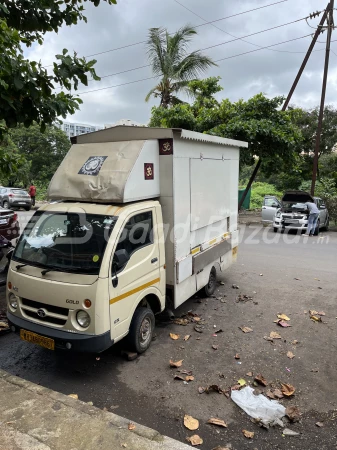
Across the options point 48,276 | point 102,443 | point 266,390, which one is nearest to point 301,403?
point 266,390

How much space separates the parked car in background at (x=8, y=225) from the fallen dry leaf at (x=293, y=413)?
7.90 meters

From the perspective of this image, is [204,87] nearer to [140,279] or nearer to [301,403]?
[140,279]

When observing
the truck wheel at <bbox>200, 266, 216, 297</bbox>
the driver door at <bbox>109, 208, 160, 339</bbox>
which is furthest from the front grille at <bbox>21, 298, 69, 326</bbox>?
the truck wheel at <bbox>200, 266, 216, 297</bbox>

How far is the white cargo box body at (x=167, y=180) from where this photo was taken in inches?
160

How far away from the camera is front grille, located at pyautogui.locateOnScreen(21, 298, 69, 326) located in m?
3.56

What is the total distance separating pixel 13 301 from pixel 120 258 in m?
1.41

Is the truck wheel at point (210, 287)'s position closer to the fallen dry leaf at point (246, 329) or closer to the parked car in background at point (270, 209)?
the fallen dry leaf at point (246, 329)

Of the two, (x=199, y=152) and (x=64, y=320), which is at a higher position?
(x=199, y=152)

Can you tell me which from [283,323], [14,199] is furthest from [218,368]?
[14,199]

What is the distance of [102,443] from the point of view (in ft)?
8.36

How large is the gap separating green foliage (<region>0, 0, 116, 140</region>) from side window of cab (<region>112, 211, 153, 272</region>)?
1.50m

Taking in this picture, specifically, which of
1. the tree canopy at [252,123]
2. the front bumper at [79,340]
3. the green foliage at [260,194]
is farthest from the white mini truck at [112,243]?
the green foliage at [260,194]

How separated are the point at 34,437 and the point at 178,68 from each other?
1722cm

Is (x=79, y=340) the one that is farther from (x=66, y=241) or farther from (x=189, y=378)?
(x=189, y=378)
